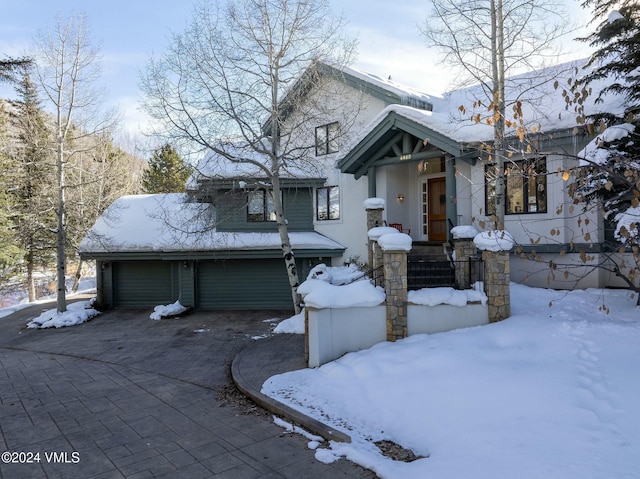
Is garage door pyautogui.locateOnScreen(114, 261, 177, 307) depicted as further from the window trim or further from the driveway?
the window trim

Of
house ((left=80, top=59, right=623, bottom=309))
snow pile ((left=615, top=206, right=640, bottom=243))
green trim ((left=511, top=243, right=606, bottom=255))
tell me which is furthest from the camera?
house ((left=80, top=59, right=623, bottom=309))

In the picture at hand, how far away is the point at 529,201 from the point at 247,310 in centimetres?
1054

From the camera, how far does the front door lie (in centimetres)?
1347

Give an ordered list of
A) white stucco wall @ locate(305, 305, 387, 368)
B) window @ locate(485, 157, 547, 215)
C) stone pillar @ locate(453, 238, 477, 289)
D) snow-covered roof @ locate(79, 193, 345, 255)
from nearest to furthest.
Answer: white stucco wall @ locate(305, 305, 387, 368), stone pillar @ locate(453, 238, 477, 289), window @ locate(485, 157, 547, 215), snow-covered roof @ locate(79, 193, 345, 255)

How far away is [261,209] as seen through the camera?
15664 millimetres

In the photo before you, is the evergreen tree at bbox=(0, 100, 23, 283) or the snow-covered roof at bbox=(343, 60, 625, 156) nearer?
the snow-covered roof at bbox=(343, 60, 625, 156)

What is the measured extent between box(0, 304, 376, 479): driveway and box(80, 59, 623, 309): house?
4508mm

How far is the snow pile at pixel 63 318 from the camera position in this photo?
1359 cm

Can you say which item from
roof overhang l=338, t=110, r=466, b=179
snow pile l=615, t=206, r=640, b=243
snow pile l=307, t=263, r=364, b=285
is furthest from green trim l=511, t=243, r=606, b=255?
snow pile l=307, t=263, r=364, b=285

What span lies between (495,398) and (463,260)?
4.09 metres

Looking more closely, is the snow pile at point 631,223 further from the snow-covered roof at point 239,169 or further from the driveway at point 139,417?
the snow-covered roof at point 239,169

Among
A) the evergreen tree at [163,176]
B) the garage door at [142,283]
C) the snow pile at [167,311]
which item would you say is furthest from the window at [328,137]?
the evergreen tree at [163,176]

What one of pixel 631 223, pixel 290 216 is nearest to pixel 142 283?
pixel 290 216

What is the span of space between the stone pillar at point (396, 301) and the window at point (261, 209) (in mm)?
8815
